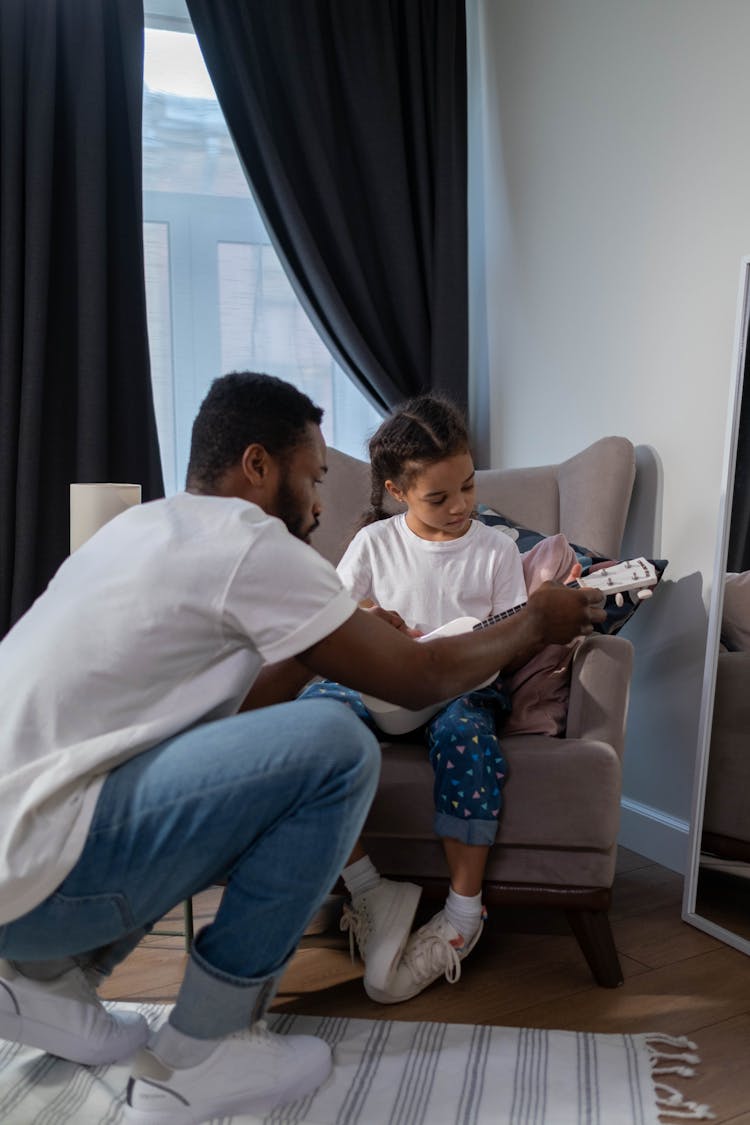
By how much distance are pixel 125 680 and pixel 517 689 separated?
874mm

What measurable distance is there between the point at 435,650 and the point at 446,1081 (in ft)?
1.88

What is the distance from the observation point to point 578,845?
1648 mm

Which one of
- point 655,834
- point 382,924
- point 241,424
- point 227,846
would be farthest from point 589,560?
point 227,846

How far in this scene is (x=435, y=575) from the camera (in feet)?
6.48

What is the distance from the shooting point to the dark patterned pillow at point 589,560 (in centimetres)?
190

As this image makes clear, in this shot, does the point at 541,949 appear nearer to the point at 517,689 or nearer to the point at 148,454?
the point at 517,689

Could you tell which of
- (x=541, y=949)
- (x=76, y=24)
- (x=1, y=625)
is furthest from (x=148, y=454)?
(x=541, y=949)

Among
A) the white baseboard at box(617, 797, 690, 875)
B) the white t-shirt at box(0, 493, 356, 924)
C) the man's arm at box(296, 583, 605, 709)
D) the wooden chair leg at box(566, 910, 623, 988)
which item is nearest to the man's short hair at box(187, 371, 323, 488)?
the white t-shirt at box(0, 493, 356, 924)

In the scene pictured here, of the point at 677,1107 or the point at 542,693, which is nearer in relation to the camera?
the point at 677,1107

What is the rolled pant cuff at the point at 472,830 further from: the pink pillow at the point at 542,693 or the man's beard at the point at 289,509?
the man's beard at the point at 289,509

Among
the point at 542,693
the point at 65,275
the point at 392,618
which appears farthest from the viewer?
the point at 65,275

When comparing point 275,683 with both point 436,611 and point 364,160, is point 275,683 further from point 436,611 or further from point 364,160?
point 364,160

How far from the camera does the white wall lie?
6.96ft

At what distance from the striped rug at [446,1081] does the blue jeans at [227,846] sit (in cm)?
19
